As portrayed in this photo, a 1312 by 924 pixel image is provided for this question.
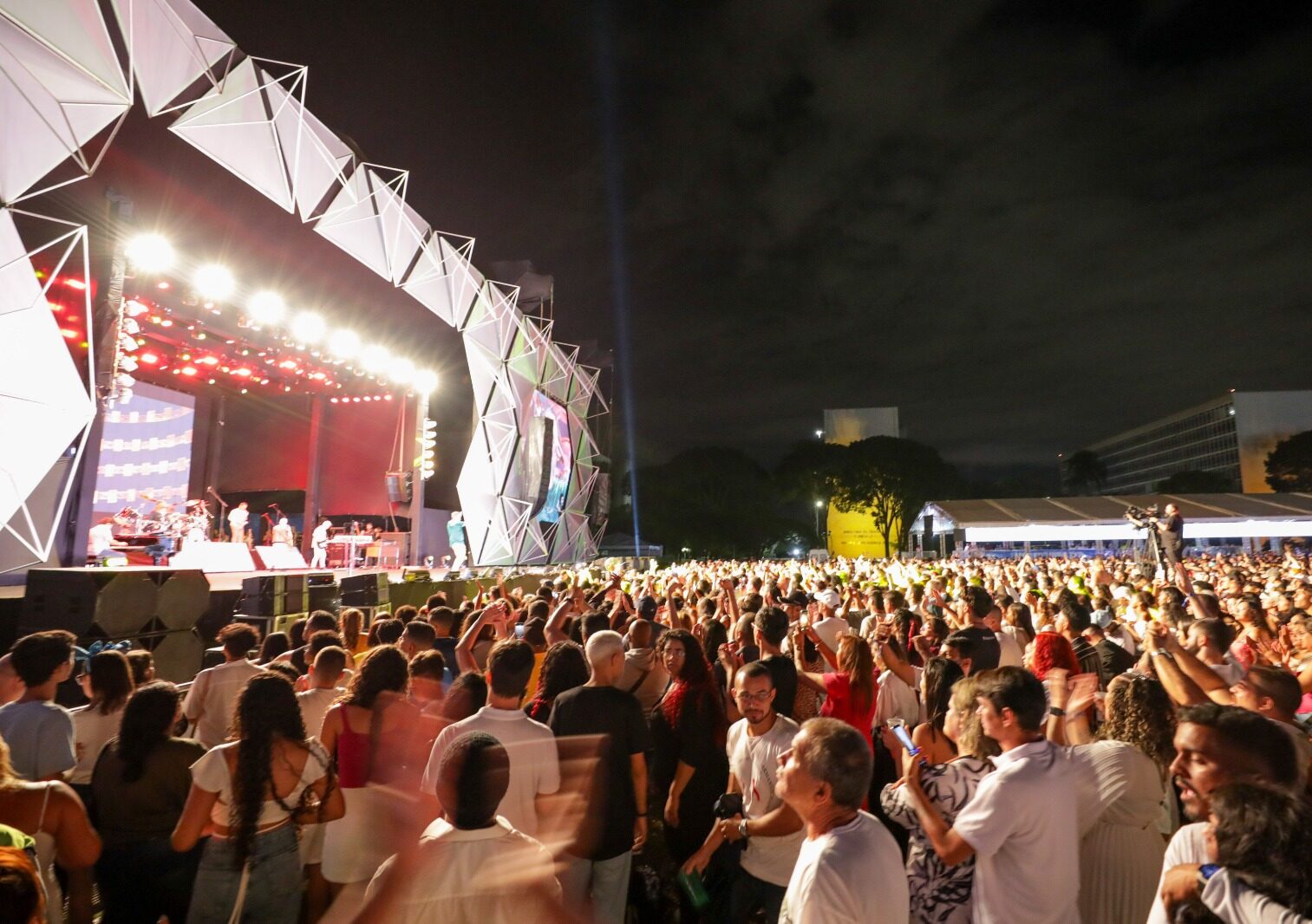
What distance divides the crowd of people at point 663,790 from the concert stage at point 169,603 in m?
3.66

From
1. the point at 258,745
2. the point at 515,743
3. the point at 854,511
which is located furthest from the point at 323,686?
the point at 854,511

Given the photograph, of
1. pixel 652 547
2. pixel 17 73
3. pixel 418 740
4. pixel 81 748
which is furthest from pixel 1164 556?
pixel 652 547

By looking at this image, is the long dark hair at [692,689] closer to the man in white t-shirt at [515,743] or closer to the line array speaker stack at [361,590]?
the man in white t-shirt at [515,743]

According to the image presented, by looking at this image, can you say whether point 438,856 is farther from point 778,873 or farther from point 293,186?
point 293,186

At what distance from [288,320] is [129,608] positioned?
33.5ft

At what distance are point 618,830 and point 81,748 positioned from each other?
110 inches

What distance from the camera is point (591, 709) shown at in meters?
3.19

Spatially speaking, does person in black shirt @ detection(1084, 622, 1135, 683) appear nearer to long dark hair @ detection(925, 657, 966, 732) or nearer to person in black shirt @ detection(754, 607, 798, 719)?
long dark hair @ detection(925, 657, 966, 732)

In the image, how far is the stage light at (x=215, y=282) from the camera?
13.3 metres

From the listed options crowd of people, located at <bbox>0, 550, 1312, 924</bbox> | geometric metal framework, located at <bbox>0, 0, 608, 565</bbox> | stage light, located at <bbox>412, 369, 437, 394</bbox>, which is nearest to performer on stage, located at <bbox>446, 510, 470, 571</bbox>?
geometric metal framework, located at <bbox>0, 0, 608, 565</bbox>

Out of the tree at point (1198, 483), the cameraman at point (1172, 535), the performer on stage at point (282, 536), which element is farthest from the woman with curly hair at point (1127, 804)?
the tree at point (1198, 483)

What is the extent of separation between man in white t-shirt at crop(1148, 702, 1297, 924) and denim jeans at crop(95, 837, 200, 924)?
141 inches

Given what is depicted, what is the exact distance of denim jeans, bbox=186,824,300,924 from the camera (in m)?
2.51

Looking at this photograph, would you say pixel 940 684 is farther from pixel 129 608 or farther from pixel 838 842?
pixel 129 608
